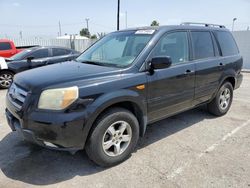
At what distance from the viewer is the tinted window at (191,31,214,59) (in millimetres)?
4207

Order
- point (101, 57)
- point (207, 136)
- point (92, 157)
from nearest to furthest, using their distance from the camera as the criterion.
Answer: point (92, 157) → point (101, 57) → point (207, 136)

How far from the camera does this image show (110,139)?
3.15 meters

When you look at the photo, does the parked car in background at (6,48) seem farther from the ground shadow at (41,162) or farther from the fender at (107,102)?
the fender at (107,102)

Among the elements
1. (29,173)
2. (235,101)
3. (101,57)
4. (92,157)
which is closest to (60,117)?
(92,157)

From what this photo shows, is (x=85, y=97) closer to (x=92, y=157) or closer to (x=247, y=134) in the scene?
(x=92, y=157)

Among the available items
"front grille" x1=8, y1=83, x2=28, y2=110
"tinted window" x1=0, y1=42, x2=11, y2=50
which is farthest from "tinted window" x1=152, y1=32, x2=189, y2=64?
"tinted window" x1=0, y1=42, x2=11, y2=50

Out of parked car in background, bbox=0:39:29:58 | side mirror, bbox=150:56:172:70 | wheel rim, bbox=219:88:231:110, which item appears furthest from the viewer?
parked car in background, bbox=0:39:29:58

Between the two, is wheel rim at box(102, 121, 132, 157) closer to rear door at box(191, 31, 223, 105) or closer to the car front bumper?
the car front bumper

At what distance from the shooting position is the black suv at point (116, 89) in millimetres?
2705

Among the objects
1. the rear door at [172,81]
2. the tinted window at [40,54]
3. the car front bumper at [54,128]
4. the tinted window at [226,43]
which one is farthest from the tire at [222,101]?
the tinted window at [40,54]

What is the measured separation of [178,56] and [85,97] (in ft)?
6.24

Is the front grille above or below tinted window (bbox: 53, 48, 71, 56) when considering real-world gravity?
below

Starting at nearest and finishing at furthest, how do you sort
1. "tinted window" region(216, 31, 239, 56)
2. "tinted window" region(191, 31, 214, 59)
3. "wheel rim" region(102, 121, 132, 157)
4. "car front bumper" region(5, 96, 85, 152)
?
"car front bumper" region(5, 96, 85, 152) → "wheel rim" region(102, 121, 132, 157) → "tinted window" region(191, 31, 214, 59) → "tinted window" region(216, 31, 239, 56)

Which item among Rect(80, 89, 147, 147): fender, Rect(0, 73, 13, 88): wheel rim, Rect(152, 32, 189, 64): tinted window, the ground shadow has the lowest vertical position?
the ground shadow
